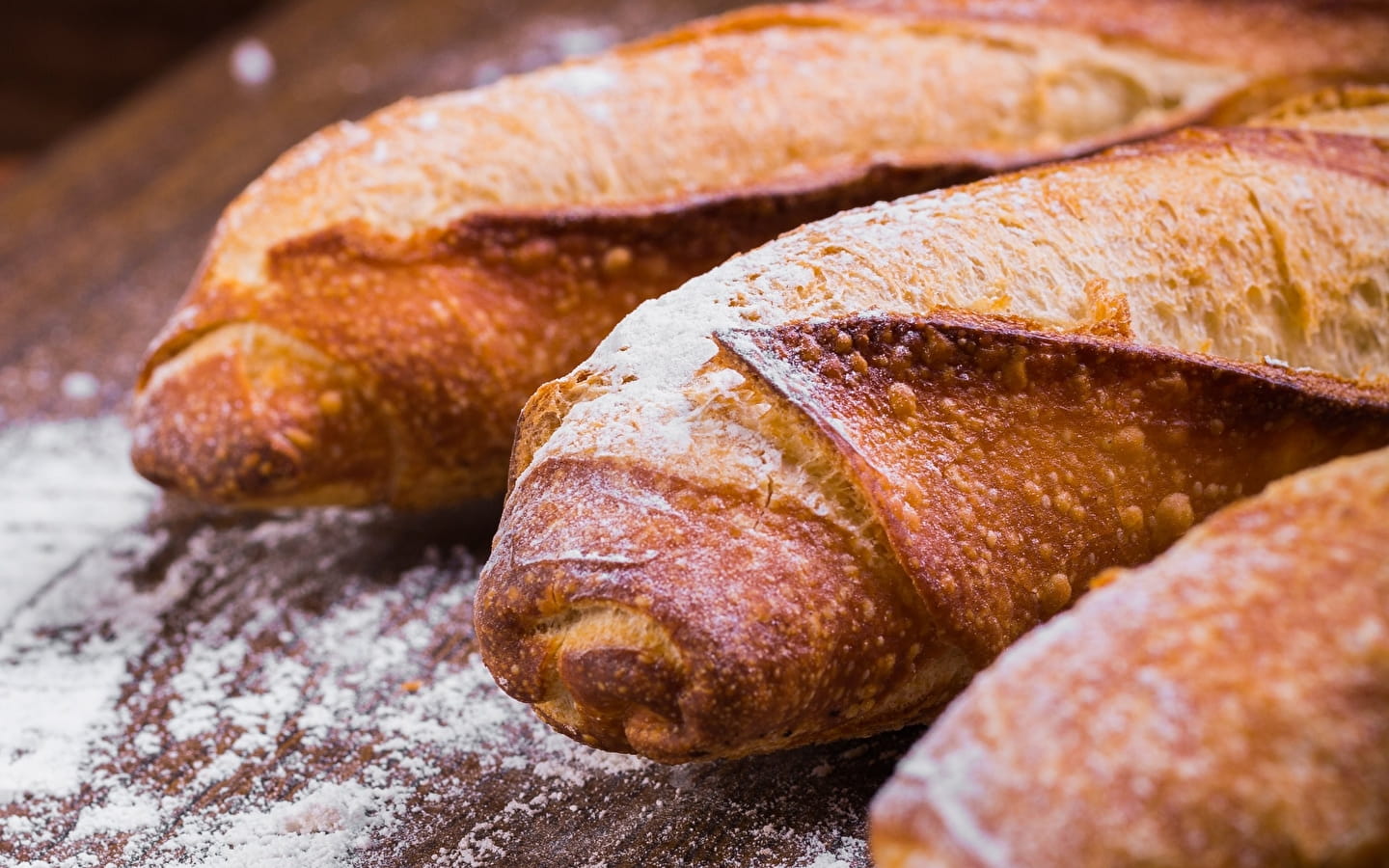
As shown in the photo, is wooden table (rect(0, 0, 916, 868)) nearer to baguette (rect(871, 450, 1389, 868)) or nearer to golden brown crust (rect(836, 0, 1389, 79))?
baguette (rect(871, 450, 1389, 868))

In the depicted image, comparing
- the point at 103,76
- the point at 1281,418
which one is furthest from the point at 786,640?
the point at 103,76

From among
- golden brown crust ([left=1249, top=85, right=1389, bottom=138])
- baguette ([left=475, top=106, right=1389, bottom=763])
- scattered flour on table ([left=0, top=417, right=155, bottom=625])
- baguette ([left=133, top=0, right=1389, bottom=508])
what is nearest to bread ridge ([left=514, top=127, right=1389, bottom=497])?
baguette ([left=475, top=106, right=1389, bottom=763])

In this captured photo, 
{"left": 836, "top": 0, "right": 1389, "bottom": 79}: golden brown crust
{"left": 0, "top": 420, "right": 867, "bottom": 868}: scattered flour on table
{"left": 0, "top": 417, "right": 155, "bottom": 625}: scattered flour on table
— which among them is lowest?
{"left": 0, "top": 420, "right": 867, "bottom": 868}: scattered flour on table

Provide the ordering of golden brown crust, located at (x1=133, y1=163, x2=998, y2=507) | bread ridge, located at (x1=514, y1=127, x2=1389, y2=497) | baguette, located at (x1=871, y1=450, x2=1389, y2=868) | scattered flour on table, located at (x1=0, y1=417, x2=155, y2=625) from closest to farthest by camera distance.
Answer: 1. baguette, located at (x1=871, y1=450, x2=1389, y2=868)
2. bread ridge, located at (x1=514, y1=127, x2=1389, y2=497)
3. golden brown crust, located at (x1=133, y1=163, x2=998, y2=507)
4. scattered flour on table, located at (x1=0, y1=417, x2=155, y2=625)

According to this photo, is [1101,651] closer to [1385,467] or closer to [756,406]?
[1385,467]

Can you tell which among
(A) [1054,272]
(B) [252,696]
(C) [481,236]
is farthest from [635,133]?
(B) [252,696]

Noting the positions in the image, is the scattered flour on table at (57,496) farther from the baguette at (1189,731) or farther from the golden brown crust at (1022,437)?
the baguette at (1189,731)
